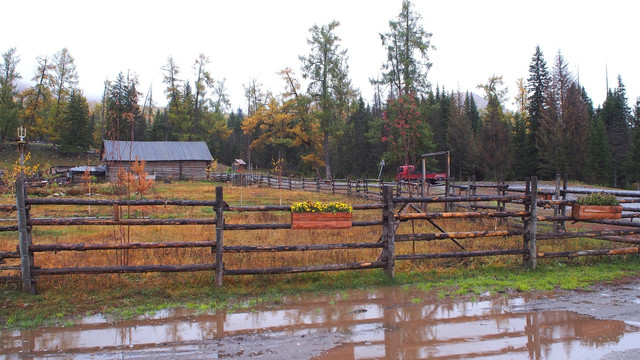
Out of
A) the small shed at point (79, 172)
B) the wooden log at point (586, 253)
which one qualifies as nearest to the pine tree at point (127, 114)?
the wooden log at point (586, 253)

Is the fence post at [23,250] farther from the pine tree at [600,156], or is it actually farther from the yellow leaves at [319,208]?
the pine tree at [600,156]

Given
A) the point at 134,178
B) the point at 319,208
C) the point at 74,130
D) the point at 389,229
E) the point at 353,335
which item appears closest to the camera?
the point at 353,335

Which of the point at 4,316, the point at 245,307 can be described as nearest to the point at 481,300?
the point at 245,307

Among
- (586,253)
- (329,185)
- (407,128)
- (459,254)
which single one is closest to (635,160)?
(407,128)

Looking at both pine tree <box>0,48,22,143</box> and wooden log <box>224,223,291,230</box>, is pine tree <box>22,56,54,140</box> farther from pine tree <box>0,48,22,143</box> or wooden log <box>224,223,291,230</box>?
wooden log <box>224,223,291,230</box>

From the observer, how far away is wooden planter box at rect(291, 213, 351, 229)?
21.4 ft

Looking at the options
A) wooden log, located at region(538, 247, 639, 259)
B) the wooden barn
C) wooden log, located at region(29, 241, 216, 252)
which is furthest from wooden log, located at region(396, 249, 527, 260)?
the wooden barn

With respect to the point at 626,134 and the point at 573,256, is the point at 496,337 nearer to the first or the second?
the point at 573,256

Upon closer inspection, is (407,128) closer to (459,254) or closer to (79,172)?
(459,254)

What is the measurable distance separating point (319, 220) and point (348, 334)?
86.7 inches

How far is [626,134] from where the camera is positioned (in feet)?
157

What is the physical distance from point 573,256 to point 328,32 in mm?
45115

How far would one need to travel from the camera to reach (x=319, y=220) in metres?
6.60

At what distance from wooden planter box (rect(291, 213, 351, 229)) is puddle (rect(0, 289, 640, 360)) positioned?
4.25ft
